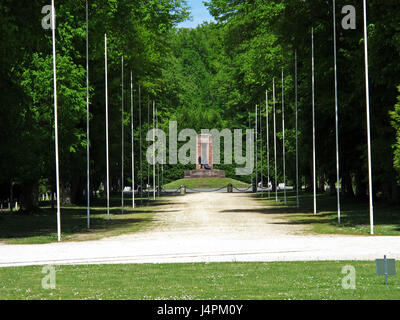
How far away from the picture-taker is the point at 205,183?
124000 mm

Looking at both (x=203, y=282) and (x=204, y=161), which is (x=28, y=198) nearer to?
(x=203, y=282)

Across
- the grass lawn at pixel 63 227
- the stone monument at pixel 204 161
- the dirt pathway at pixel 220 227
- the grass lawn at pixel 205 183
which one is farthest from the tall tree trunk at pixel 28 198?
the stone monument at pixel 204 161

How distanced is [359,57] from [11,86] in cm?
1586

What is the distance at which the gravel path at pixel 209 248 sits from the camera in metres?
21.4

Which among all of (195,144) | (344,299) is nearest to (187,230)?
(344,299)

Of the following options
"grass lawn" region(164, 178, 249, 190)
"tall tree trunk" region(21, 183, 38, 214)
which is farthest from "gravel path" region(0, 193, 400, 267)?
"grass lawn" region(164, 178, 249, 190)

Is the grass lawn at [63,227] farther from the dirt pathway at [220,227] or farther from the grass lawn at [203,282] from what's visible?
the grass lawn at [203,282]

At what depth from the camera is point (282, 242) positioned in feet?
87.6

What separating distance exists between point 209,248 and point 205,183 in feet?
326

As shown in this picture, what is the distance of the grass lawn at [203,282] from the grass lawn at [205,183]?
99.6 metres

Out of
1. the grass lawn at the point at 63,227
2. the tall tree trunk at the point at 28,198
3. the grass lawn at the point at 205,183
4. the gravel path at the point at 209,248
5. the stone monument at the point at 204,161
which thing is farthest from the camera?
the stone monument at the point at 204,161

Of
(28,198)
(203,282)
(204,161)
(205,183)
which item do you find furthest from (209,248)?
(204,161)
